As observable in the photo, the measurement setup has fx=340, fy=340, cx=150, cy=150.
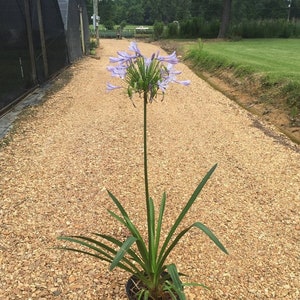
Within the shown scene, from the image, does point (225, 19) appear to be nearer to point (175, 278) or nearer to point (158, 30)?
point (158, 30)

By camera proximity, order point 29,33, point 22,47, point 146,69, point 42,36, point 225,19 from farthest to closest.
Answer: point 225,19 < point 42,36 < point 29,33 < point 22,47 < point 146,69

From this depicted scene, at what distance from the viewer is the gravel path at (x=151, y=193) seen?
2.84m

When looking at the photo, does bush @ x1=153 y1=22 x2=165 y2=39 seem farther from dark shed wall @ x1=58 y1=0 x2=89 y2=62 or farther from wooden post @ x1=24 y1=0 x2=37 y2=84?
wooden post @ x1=24 y1=0 x2=37 y2=84

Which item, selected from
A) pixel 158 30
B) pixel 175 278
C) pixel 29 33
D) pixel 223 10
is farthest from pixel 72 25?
pixel 158 30

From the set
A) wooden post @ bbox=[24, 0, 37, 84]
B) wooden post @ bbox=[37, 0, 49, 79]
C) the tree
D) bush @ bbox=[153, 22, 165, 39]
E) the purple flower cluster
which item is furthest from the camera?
bush @ bbox=[153, 22, 165, 39]

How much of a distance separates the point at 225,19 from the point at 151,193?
26.8 metres

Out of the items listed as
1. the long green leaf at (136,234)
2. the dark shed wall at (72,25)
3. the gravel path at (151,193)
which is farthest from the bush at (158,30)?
the long green leaf at (136,234)

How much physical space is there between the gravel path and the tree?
886 inches

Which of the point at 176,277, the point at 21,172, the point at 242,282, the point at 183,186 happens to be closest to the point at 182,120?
the point at 183,186

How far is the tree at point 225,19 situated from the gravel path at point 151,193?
2250 centimetres

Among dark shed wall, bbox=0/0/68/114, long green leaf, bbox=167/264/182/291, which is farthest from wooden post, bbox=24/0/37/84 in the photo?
long green leaf, bbox=167/264/182/291

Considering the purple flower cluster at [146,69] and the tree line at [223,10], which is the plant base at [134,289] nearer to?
the purple flower cluster at [146,69]

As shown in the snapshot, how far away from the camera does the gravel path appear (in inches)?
112

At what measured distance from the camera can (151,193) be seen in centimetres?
426
